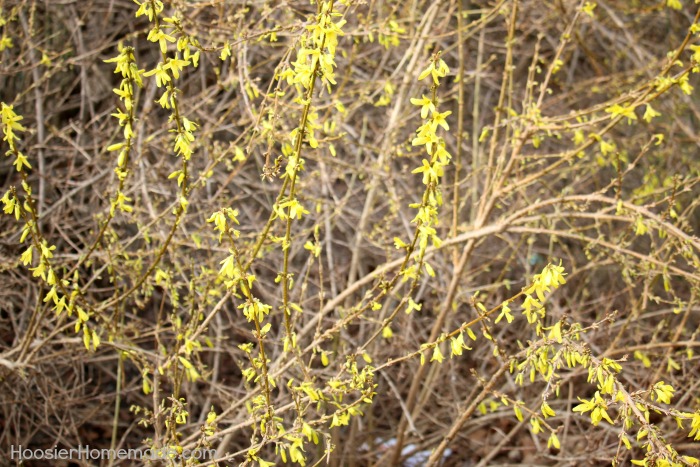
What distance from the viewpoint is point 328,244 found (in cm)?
421

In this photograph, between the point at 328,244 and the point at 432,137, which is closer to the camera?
the point at 432,137

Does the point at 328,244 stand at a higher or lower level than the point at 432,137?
lower

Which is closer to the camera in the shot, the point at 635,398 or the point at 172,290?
the point at 635,398

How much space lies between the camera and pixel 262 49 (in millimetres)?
4648

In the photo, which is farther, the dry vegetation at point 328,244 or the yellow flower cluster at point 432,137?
the dry vegetation at point 328,244

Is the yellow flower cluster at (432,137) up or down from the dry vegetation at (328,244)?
up

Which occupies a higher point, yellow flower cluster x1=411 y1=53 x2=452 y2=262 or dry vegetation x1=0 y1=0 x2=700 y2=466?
yellow flower cluster x1=411 y1=53 x2=452 y2=262

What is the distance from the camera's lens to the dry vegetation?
2.27m

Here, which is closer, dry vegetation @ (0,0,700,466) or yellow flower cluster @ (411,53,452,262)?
yellow flower cluster @ (411,53,452,262)

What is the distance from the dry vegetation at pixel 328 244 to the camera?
89.3 inches

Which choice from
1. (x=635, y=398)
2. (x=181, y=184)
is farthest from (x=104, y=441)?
(x=635, y=398)

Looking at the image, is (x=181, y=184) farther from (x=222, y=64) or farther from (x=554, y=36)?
(x=554, y=36)

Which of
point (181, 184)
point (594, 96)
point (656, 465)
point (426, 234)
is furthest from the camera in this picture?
point (594, 96)

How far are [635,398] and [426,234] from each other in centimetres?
73
